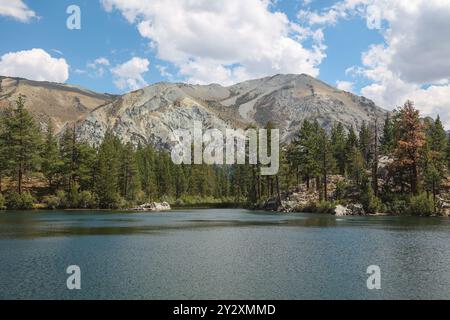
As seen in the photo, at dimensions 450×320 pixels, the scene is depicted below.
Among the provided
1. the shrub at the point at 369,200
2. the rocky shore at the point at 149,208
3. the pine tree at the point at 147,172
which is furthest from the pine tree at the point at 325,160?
the pine tree at the point at 147,172

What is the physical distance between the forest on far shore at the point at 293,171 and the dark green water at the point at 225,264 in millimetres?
35158

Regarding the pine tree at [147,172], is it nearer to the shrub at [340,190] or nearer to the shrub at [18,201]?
the shrub at [18,201]

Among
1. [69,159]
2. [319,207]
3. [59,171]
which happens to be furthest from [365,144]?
[59,171]

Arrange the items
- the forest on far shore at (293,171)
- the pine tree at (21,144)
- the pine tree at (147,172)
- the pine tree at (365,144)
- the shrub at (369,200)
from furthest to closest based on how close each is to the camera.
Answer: the pine tree at (147,172) → the pine tree at (365,144) → the pine tree at (21,144) → the shrub at (369,200) → the forest on far shore at (293,171)

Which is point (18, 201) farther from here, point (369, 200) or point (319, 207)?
point (369, 200)

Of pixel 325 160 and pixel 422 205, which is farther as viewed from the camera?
pixel 325 160

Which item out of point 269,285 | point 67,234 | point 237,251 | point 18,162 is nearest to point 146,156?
point 18,162

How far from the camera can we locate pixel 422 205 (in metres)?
72.9

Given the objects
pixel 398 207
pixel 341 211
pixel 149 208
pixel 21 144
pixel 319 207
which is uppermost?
pixel 21 144

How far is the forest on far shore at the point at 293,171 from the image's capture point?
79438mm

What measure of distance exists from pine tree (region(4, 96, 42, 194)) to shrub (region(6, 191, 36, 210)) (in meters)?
2.48

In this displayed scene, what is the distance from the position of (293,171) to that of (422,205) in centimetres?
4831
